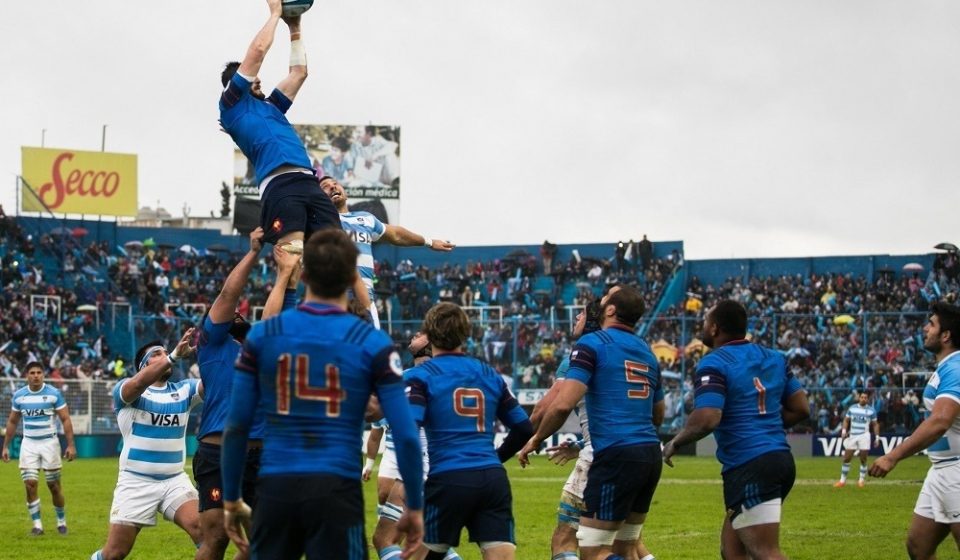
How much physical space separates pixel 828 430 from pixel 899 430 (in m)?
2.86

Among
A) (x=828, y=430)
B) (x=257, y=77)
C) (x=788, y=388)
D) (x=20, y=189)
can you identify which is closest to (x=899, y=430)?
(x=828, y=430)

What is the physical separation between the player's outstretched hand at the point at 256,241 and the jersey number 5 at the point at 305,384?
1916mm

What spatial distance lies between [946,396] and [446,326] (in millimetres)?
4366

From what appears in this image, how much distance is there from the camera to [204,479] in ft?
32.7

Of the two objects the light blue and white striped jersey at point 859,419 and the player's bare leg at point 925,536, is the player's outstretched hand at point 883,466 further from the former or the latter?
the light blue and white striped jersey at point 859,419

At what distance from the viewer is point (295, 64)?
31.7 ft

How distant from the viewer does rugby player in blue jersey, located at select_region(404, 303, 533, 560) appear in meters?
8.48

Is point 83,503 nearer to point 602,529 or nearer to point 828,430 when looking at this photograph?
point 602,529

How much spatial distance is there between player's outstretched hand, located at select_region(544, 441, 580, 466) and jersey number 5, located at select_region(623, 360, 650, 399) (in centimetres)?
110

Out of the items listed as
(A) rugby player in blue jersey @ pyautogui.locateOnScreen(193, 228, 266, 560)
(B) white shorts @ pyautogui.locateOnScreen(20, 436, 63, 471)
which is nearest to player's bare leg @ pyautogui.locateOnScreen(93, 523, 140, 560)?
(A) rugby player in blue jersey @ pyautogui.locateOnScreen(193, 228, 266, 560)

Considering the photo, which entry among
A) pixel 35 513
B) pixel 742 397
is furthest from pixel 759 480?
pixel 35 513

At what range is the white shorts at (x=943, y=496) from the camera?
10.6 metres

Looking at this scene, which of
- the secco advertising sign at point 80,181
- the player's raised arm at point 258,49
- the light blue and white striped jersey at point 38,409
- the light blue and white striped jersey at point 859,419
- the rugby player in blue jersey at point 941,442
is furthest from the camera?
the secco advertising sign at point 80,181

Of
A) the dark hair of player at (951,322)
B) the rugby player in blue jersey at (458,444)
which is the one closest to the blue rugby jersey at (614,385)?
the rugby player in blue jersey at (458,444)
